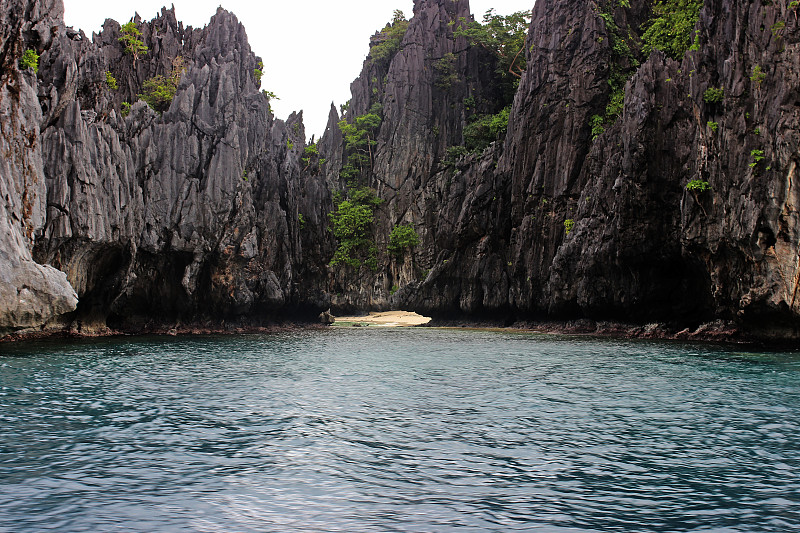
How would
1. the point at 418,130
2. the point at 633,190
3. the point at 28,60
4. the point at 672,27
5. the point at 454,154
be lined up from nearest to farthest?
1. the point at 28,60
2. the point at 633,190
3. the point at 672,27
4. the point at 454,154
5. the point at 418,130

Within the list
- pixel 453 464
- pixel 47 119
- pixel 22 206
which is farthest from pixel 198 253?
pixel 453 464

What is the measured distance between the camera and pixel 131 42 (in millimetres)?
57500

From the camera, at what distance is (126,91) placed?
56062 mm

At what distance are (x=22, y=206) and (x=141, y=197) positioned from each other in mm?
19043

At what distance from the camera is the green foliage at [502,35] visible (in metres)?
82.7

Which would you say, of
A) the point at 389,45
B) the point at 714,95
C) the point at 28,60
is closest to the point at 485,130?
the point at 389,45

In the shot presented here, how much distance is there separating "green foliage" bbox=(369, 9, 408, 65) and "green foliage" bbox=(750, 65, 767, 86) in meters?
66.8

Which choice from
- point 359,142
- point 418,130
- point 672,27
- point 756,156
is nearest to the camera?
point 756,156

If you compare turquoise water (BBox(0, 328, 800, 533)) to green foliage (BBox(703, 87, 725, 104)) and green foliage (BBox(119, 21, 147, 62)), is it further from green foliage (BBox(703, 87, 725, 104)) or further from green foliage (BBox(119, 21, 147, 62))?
green foliage (BBox(119, 21, 147, 62))

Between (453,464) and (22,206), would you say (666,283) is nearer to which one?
(453,464)

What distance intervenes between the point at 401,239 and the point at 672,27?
4241 cm

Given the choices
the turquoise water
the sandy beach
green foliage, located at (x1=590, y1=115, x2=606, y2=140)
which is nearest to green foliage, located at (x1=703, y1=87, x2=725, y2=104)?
green foliage, located at (x1=590, y1=115, x2=606, y2=140)

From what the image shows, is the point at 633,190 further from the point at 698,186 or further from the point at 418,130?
the point at 418,130

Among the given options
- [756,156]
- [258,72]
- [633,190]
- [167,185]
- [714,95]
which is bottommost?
[756,156]
